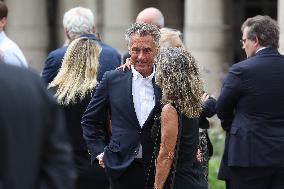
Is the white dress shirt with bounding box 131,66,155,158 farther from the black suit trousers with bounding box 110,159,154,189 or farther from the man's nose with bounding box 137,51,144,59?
the black suit trousers with bounding box 110,159,154,189

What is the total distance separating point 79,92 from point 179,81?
1.40 m

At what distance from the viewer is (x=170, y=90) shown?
6.19 meters

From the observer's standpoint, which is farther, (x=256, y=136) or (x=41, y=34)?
(x=41, y=34)

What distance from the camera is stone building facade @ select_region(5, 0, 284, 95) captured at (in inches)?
757

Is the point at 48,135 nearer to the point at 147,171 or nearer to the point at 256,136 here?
the point at 147,171

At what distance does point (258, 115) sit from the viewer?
7141 mm

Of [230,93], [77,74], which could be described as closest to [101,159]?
[77,74]

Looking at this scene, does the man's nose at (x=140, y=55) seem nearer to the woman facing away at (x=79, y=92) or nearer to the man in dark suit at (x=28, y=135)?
the woman facing away at (x=79, y=92)

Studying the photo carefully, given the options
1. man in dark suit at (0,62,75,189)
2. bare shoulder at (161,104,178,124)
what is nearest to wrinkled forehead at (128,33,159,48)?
bare shoulder at (161,104,178,124)

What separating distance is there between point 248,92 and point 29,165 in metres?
3.97

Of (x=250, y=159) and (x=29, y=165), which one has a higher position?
(x=29, y=165)

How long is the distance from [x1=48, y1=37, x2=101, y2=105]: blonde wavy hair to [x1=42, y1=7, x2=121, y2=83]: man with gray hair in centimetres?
22

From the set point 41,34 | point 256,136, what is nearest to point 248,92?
point 256,136

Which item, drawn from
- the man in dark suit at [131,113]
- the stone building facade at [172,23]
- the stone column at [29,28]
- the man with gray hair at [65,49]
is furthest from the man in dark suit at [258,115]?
the stone column at [29,28]
